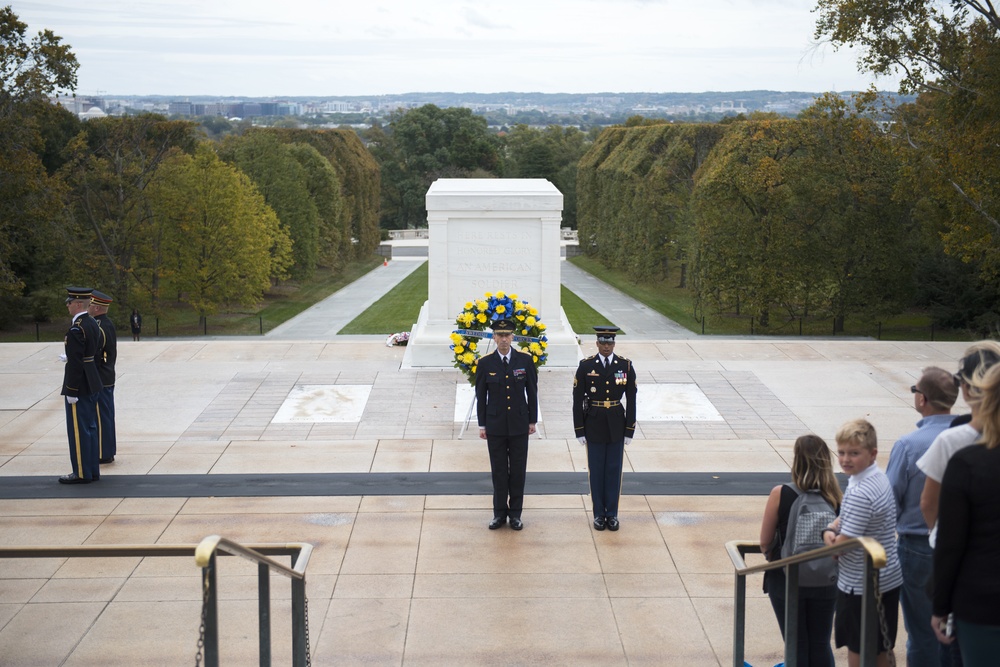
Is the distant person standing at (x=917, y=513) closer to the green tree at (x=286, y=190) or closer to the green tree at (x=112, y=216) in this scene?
Result: the green tree at (x=112, y=216)

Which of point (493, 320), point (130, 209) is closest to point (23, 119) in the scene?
point (130, 209)

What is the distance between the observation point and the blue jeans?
15.5 feet

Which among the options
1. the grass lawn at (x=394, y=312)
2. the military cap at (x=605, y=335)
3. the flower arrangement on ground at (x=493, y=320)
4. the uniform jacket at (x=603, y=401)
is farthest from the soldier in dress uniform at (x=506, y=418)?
the grass lawn at (x=394, y=312)

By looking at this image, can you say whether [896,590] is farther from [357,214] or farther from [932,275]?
[357,214]

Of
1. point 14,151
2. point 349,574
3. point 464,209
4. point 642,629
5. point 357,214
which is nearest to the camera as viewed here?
point 642,629

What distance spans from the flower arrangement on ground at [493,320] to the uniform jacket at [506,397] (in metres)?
2.99

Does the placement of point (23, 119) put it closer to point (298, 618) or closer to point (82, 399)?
point (82, 399)

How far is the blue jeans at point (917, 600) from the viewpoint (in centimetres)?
471

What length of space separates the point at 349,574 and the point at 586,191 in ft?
176

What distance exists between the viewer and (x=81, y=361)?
29.8 feet

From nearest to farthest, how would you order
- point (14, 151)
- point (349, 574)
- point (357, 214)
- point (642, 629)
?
point (642, 629)
point (349, 574)
point (14, 151)
point (357, 214)

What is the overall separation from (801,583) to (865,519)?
43cm

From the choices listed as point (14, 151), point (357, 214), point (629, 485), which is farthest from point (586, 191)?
point (629, 485)

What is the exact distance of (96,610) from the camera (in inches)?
248
